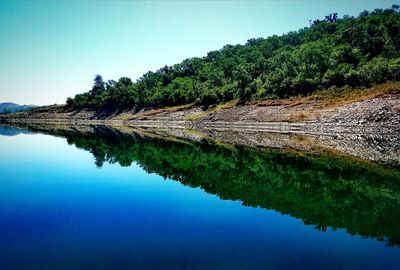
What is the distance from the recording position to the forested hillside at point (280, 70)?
88.8 m

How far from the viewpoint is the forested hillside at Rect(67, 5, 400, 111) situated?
291 ft

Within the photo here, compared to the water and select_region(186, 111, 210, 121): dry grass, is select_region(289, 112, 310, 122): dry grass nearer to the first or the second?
select_region(186, 111, 210, 121): dry grass

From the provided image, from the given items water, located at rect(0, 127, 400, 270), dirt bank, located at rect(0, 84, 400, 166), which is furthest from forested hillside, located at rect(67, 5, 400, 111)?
water, located at rect(0, 127, 400, 270)

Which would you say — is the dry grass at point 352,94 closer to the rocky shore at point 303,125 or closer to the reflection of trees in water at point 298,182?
the rocky shore at point 303,125

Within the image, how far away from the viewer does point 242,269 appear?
32.8 ft

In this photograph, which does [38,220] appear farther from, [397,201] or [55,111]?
[55,111]

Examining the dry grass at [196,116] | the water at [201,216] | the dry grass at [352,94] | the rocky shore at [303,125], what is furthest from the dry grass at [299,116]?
the water at [201,216]

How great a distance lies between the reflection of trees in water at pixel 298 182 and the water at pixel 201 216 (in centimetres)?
8

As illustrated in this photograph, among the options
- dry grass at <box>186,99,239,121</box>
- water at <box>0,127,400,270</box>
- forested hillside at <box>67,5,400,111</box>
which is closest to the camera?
water at <box>0,127,400,270</box>

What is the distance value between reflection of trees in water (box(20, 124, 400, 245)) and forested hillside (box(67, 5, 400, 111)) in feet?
182

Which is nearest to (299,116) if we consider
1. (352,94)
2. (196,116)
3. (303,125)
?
(303,125)

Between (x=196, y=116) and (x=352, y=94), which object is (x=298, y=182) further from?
(x=196, y=116)

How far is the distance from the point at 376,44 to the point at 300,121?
43.4 m

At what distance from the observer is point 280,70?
108 metres
